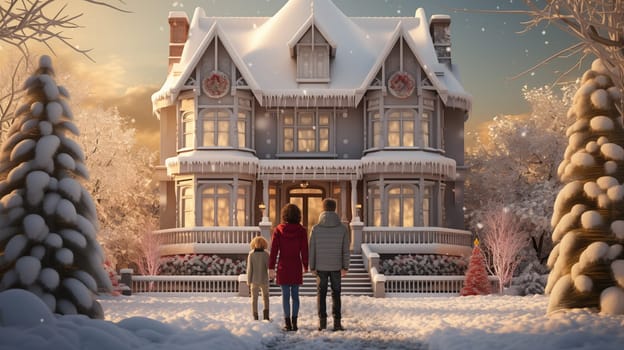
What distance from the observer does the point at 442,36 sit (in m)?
39.1

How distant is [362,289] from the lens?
26.7 metres

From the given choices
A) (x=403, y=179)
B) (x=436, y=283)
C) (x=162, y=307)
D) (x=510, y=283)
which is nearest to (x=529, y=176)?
(x=403, y=179)

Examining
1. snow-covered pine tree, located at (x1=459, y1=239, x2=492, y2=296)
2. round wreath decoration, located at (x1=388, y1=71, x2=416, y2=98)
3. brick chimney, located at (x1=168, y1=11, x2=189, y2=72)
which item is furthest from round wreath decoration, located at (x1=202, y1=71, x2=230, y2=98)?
snow-covered pine tree, located at (x1=459, y1=239, x2=492, y2=296)

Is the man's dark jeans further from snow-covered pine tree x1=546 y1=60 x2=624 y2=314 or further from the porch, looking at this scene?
the porch

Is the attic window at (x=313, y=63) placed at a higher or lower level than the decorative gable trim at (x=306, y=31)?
lower

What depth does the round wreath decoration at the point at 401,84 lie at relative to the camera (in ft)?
111

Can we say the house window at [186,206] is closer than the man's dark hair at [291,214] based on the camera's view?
No

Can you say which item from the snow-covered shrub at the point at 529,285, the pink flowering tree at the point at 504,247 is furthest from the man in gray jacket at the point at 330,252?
the snow-covered shrub at the point at 529,285

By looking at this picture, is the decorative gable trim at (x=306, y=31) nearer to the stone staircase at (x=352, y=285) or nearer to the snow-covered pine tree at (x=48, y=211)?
the stone staircase at (x=352, y=285)

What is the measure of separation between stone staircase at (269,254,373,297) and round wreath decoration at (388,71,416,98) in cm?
844

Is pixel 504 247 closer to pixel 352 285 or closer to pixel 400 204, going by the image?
pixel 400 204

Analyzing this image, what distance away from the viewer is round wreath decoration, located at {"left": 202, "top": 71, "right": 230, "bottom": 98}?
33.4m

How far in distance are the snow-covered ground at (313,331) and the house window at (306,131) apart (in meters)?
17.5

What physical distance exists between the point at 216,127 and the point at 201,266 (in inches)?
250
